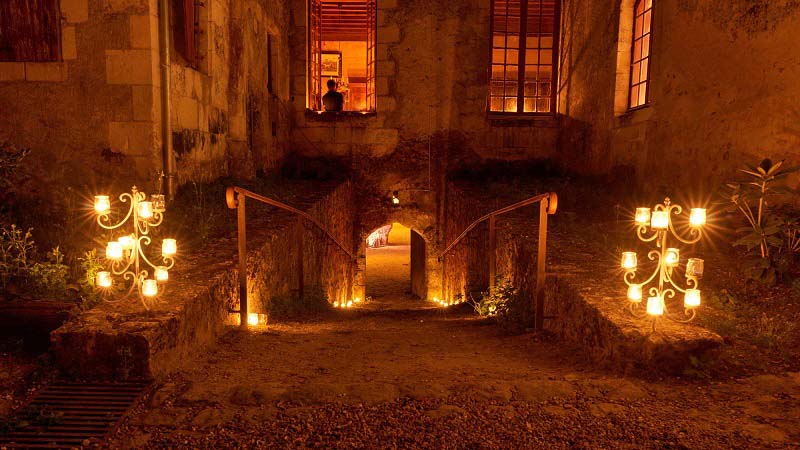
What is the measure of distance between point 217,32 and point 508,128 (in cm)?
533

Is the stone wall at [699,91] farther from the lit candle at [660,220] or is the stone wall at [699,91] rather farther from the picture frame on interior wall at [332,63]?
the picture frame on interior wall at [332,63]

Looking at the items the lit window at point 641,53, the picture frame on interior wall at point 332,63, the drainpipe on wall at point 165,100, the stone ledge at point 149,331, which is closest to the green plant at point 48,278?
the stone ledge at point 149,331

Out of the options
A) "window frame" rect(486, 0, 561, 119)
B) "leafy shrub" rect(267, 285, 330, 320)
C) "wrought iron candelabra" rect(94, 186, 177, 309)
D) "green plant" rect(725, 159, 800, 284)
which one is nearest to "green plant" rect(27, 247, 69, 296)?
"wrought iron candelabra" rect(94, 186, 177, 309)

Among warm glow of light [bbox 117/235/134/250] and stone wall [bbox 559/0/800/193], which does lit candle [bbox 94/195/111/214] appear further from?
stone wall [bbox 559/0/800/193]

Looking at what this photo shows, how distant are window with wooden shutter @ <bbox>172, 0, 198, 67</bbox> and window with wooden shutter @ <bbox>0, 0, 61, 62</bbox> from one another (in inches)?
49.2

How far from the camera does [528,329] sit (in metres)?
3.95

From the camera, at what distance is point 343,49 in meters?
14.2

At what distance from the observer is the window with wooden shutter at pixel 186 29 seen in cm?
587

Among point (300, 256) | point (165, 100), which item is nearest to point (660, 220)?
point (300, 256)

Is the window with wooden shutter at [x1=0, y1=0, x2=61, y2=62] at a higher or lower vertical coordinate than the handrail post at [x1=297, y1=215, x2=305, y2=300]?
higher

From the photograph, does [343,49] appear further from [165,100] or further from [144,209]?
[144,209]

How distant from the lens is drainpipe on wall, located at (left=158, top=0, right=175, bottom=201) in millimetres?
4961

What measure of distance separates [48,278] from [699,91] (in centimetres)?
596

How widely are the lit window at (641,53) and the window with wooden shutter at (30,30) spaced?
21.3ft
